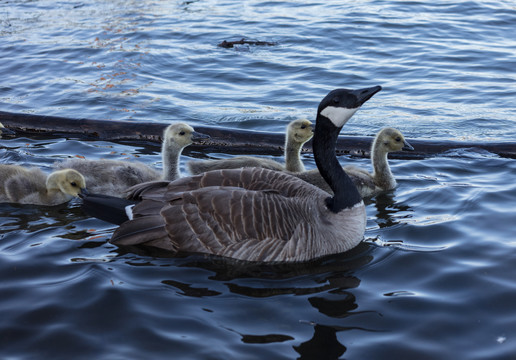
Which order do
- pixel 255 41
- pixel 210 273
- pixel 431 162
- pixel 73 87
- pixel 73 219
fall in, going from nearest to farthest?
1. pixel 210 273
2. pixel 73 219
3. pixel 431 162
4. pixel 73 87
5. pixel 255 41

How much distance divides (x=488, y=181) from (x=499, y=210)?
94 cm

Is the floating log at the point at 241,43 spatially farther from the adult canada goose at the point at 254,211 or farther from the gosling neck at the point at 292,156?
the adult canada goose at the point at 254,211

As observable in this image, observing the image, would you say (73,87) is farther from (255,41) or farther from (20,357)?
(20,357)

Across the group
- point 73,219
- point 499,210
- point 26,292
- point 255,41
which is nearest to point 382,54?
point 255,41

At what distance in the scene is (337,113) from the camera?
6.51m

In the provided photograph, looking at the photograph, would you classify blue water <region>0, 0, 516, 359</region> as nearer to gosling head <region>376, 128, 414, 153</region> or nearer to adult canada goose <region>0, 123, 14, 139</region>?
adult canada goose <region>0, 123, 14, 139</region>

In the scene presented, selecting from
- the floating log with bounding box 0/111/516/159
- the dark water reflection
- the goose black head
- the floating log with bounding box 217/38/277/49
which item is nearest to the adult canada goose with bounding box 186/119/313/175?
the floating log with bounding box 0/111/516/159

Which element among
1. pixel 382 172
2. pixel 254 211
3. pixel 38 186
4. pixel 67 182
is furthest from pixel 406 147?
pixel 38 186

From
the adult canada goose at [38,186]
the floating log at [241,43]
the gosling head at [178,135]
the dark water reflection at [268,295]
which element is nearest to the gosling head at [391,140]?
the dark water reflection at [268,295]

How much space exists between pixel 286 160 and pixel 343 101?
253 centimetres

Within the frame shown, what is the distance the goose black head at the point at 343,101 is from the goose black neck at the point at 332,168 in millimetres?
124

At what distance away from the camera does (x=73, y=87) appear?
43.8 feet

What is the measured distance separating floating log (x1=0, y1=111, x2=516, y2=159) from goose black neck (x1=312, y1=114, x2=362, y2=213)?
2.62 metres

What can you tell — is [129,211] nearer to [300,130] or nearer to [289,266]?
[289,266]
